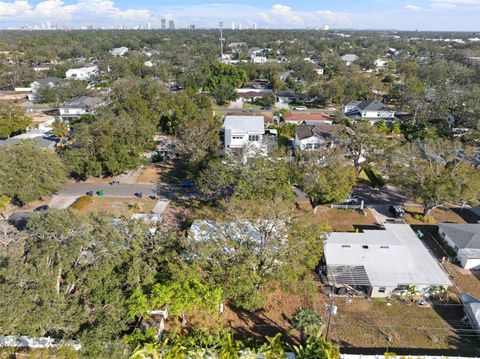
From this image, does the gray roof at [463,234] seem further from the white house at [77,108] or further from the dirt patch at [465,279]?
the white house at [77,108]

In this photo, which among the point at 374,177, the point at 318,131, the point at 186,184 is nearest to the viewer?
the point at 186,184

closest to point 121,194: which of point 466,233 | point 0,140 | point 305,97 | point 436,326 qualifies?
point 0,140

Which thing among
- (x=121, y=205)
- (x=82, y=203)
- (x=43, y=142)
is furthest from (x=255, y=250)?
(x=43, y=142)

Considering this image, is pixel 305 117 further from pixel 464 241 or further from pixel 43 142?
pixel 43 142

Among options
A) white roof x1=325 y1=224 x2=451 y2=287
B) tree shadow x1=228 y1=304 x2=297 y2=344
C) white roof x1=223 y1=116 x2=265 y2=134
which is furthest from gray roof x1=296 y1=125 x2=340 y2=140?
tree shadow x1=228 y1=304 x2=297 y2=344

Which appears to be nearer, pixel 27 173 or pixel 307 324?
pixel 307 324

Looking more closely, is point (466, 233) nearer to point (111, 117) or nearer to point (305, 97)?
point (111, 117)
